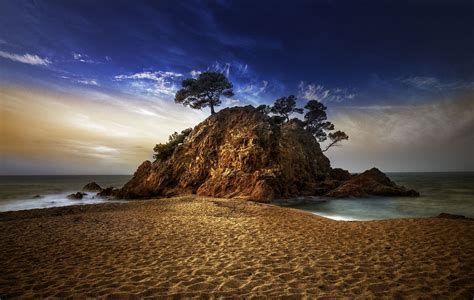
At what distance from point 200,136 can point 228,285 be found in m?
29.3

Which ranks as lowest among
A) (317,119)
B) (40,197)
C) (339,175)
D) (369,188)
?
(40,197)

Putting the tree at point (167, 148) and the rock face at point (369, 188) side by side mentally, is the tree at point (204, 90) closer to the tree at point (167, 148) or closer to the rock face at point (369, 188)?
the tree at point (167, 148)

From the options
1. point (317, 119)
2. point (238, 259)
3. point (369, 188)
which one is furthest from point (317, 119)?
point (238, 259)

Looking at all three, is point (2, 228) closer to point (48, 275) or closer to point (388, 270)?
point (48, 275)

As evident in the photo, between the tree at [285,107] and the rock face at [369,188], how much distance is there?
20305mm

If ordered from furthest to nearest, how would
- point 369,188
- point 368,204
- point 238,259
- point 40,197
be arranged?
point 40,197 < point 369,188 < point 368,204 < point 238,259

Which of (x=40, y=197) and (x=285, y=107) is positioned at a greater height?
(x=285, y=107)

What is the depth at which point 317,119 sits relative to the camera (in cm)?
5041

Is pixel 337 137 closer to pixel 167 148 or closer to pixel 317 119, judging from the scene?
pixel 317 119

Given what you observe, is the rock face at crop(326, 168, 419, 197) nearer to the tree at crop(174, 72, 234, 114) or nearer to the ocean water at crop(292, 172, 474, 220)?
the ocean water at crop(292, 172, 474, 220)

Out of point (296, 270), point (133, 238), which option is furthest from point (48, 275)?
point (296, 270)

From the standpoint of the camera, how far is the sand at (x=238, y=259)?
4867 millimetres

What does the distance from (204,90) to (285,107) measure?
1961 cm

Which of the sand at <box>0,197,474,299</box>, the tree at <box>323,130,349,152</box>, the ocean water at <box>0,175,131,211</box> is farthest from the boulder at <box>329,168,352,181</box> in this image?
the ocean water at <box>0,175,131,211</box>
